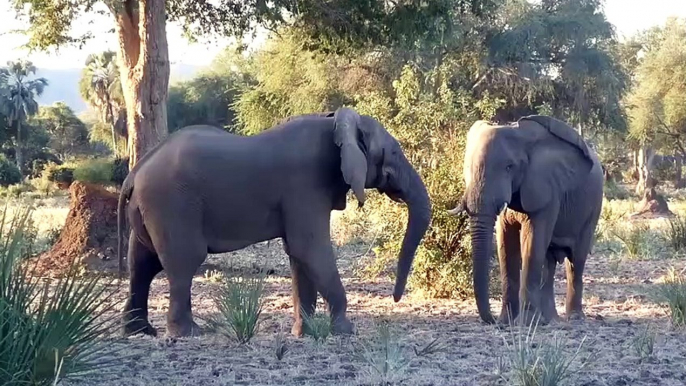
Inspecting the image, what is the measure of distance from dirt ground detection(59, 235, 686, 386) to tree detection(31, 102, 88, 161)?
176 ft

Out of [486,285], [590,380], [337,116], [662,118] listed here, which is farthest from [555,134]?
[662,118]

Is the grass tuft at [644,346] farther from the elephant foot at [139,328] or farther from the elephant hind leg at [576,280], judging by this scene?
the elephant foot at [139,328]

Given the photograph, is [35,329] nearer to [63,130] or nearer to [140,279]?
[140,279]

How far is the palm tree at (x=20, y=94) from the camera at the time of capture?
191 feet

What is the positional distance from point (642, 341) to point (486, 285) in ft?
6.24

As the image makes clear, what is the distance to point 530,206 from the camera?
877cm

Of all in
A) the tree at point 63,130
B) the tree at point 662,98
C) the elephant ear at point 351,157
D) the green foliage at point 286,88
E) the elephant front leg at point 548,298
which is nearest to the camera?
the elephant ear at point 351,157

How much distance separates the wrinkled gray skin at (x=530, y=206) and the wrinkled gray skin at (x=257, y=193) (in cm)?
81

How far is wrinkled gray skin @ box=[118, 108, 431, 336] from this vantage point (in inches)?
309

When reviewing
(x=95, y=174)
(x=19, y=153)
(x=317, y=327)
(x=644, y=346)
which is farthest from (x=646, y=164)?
(x=19, y=153)

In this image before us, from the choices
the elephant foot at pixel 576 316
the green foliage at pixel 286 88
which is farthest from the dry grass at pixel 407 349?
the green foliage at pixel 286 88

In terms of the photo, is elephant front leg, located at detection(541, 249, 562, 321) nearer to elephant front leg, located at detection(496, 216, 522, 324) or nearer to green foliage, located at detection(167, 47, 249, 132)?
elephant front leg, located at detection(496, 216, 522, 324)

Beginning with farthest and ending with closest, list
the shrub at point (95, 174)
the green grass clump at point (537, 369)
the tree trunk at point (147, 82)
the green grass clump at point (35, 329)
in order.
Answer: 1. the shrub at point (95, 174)
2. the tree trunk at point (147, 82)
3. the green grass clump at point (537, 369)
4. the green grass clump at point (35, 329)

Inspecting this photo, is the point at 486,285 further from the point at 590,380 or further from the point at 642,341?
the point at 590,380
